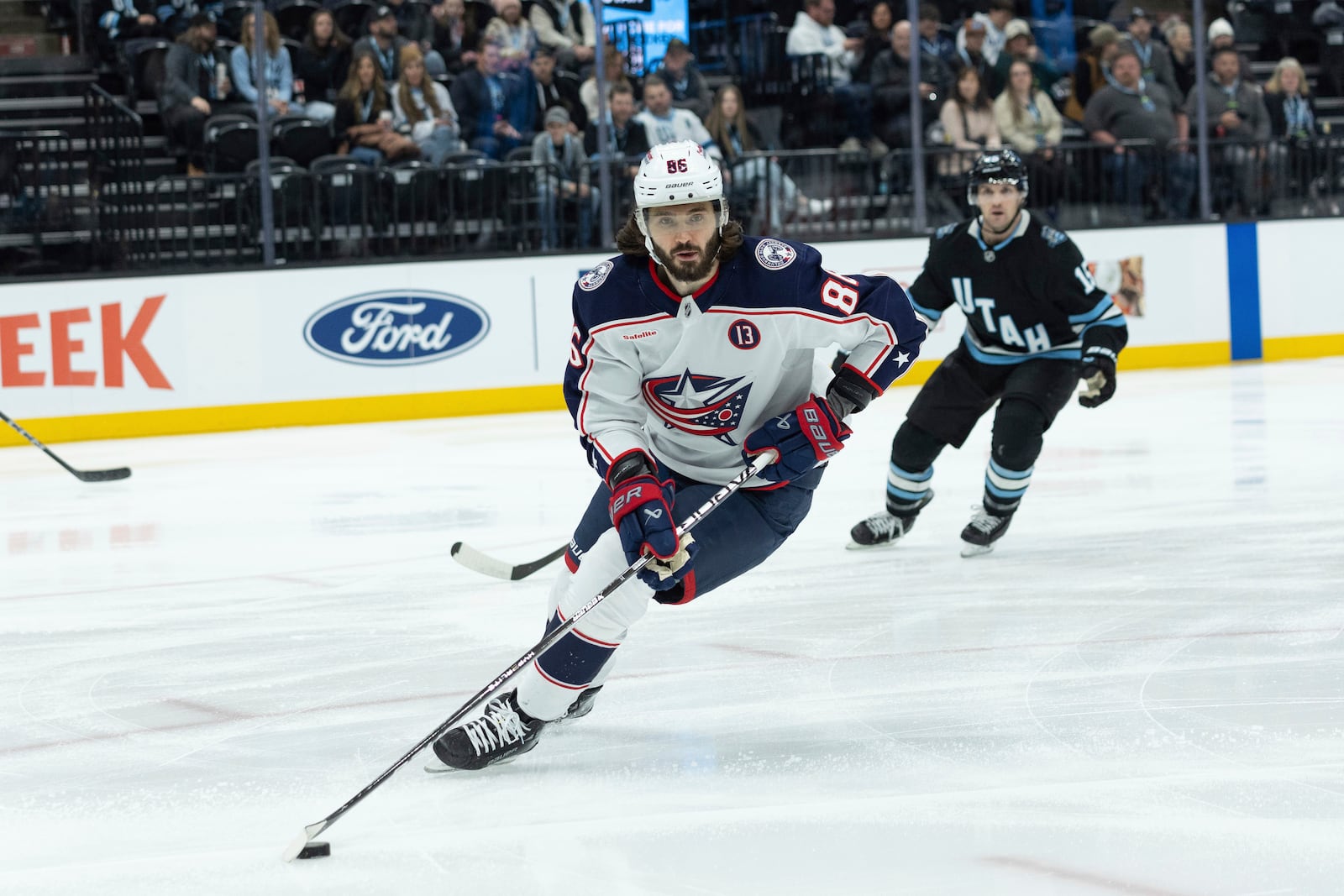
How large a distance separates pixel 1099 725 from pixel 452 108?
7.58 m

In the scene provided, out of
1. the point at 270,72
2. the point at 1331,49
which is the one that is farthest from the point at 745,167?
the point at 1331,49

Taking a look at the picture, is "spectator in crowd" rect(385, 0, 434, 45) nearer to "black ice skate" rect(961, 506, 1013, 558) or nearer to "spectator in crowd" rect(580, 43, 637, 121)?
"spectator in crowd" rect(580, 43, 637, 121)

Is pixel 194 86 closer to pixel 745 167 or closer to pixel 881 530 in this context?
pixel 745 167

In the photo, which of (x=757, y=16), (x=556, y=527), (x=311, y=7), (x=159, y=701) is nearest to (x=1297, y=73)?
(x=757, y=16)

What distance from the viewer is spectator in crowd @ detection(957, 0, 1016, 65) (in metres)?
11.2

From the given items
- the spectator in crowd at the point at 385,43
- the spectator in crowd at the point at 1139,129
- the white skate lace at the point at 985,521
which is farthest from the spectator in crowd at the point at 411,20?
the white skate lace at the point at 985,521

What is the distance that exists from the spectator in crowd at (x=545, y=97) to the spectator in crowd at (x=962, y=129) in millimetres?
2267

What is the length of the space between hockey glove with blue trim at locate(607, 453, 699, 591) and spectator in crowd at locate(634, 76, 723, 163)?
7.29m

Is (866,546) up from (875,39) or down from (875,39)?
down

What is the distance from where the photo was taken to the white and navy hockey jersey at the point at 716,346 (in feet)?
9.59

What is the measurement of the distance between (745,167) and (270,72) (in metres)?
2.74

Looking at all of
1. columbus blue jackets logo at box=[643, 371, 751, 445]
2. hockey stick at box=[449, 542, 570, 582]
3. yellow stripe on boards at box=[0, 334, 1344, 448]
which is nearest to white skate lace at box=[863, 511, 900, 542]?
hockey stick at box=[449, 542, 570, 582]

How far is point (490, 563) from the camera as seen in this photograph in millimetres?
3943

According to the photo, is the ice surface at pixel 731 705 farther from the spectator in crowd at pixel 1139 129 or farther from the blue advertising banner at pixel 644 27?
the blue advertising banner at pixel 644 27
